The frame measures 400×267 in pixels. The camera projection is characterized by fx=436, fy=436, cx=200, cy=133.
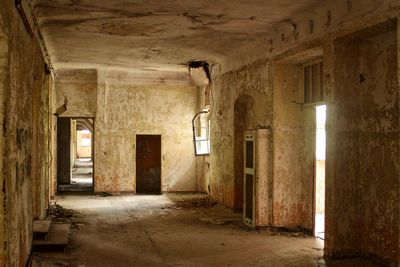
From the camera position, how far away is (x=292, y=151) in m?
7.70

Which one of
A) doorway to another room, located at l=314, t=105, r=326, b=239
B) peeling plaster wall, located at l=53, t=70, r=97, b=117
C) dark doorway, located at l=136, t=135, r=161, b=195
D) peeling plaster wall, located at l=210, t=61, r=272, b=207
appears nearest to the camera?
doorway to another room, located at l=314, t=105, r=326, b=239

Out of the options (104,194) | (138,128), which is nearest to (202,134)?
(138,128)

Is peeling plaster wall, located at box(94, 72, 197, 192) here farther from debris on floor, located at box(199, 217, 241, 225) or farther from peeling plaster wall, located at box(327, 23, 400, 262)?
peeling plaster wall, located at box(327, 23, 400, 262)

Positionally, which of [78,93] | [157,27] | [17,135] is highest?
[157,27]

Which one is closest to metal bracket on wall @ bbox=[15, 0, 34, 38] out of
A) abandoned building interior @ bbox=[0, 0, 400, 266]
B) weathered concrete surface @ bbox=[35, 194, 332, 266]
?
abandoned building interior @ bbox=[0, 0, 400, 266]

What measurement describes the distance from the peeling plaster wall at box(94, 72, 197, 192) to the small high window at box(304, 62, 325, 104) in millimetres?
6090

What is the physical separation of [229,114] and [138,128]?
4.03 m

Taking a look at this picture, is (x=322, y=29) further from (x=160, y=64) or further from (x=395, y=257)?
(x=160, y=64)

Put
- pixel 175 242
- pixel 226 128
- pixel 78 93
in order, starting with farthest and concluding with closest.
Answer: pixel 78 93 → pixel 226 128 → pixel 175 242

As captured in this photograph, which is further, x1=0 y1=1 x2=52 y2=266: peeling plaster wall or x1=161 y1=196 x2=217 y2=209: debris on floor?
x1=161 y1=196 x2=217 y2=209: debris on floor

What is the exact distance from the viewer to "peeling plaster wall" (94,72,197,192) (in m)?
12.9

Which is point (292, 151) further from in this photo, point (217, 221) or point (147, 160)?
point (147, 160)

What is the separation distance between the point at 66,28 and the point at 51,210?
4054mm

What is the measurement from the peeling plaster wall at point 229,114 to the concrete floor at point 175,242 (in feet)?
2.57
